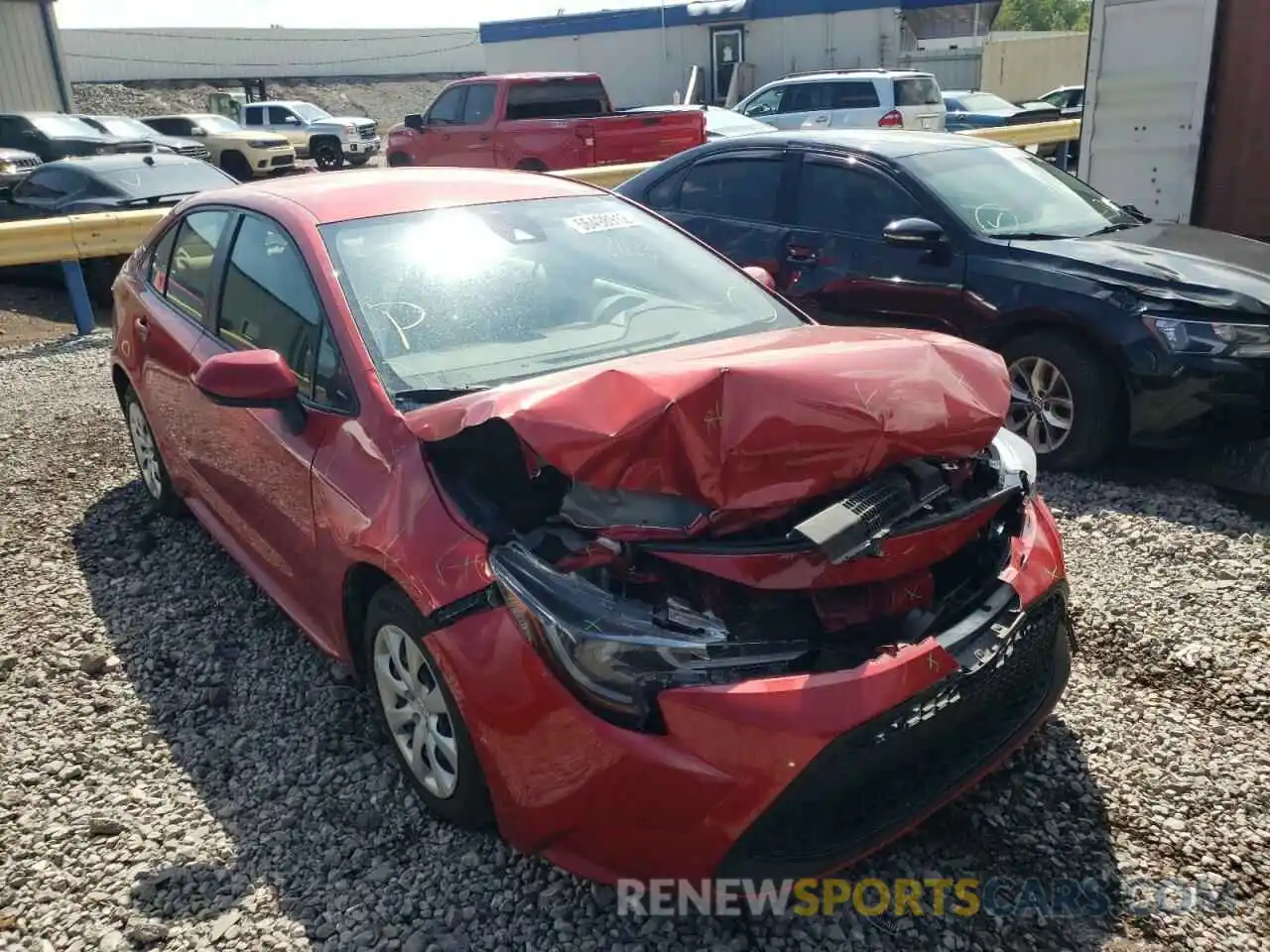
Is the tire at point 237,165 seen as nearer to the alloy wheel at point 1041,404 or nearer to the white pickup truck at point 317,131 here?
the white pickup truck at point 317,131

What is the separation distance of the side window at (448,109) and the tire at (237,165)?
291 inches

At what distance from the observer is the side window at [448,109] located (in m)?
15.3

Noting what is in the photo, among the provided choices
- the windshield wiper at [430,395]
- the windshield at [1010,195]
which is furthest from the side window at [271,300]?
the windshield at [1010,195]

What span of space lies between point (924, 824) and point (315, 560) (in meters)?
1.95

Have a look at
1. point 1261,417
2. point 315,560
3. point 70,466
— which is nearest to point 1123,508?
point 1261,417

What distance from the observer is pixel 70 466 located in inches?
229

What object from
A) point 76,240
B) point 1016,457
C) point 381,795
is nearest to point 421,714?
point 381,795

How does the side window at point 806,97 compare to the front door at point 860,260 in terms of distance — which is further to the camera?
the side window at point 806,97

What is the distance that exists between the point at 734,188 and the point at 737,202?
4.3 inches

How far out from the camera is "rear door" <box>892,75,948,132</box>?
56.6 feet

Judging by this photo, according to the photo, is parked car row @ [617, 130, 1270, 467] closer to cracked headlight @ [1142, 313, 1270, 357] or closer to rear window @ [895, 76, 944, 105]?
cracked headlight @ [1142, 313, 1270, 357]

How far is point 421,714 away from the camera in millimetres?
2838

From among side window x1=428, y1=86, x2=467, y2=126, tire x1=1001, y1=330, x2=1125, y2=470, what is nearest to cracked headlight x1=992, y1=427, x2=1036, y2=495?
tire x1=1001, y1=330, x2=1125, y2=470

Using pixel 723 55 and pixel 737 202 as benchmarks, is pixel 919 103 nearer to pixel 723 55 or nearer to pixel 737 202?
pixel 737 202
